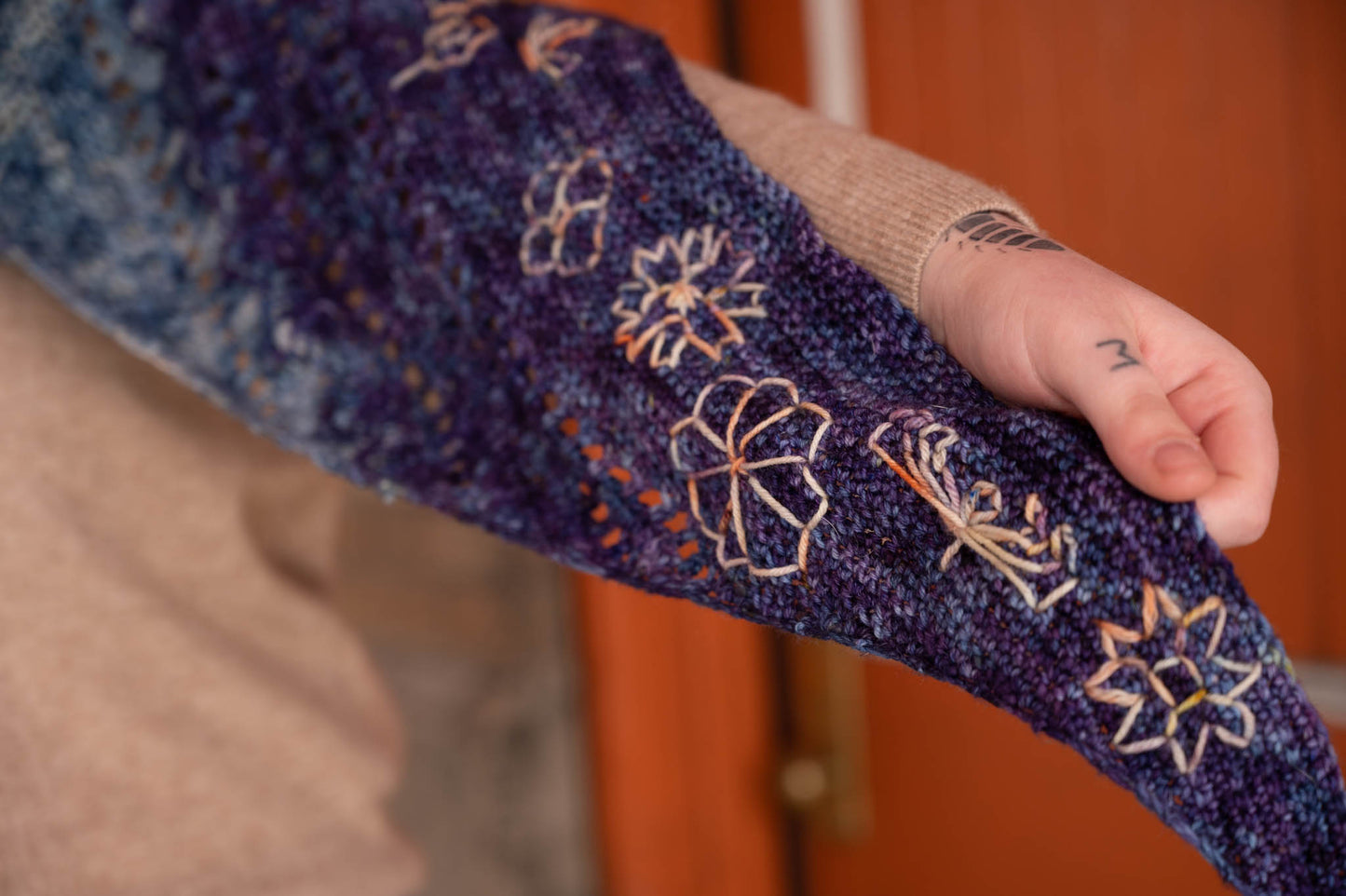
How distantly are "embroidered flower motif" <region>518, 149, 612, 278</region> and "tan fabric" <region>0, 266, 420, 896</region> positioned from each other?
26cm

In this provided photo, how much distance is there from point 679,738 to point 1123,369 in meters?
0.95

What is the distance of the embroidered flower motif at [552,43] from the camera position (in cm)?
53

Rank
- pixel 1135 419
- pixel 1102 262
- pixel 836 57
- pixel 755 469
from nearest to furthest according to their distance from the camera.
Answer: pixel 1135 419 → pixel 755 469 → pixel 1102 262 → pixel 836 57

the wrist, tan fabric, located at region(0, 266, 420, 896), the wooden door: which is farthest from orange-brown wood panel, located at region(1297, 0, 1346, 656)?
tan fabric, located at region(0, 266, 420, 896)

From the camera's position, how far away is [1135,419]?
318 mm

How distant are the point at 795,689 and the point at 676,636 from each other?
189 millimetres

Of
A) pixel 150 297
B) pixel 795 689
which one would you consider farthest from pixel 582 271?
pixel 795 689

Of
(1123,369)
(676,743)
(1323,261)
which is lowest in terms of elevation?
(676,743)

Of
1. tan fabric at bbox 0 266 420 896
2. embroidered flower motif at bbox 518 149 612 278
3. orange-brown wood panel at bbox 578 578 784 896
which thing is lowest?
orange-brown wood panel at bbox 578 578 784 896

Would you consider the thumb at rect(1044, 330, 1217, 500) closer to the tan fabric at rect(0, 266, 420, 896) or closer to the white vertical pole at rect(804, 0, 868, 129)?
the tan fabric at rect(0, 266, 420, 896)

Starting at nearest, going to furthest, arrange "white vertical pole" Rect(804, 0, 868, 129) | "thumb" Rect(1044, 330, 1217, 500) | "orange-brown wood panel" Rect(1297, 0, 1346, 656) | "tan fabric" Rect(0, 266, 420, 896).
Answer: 1. "thumb" Rect(1044, 330, 1217, 500)
2. "tan fabric" Rect(0, 266, 420, 896)
3. "orange-brown wood panel" Rect(1297, 0, 1346, 656)
4. "white vertical pole" Rect(804, 0, 868, 129)

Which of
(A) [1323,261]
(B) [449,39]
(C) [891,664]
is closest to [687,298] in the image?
(B) [449,39]

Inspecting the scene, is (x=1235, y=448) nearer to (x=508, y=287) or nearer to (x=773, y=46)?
(x=508, y=287)

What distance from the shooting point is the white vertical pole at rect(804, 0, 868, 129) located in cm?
102
